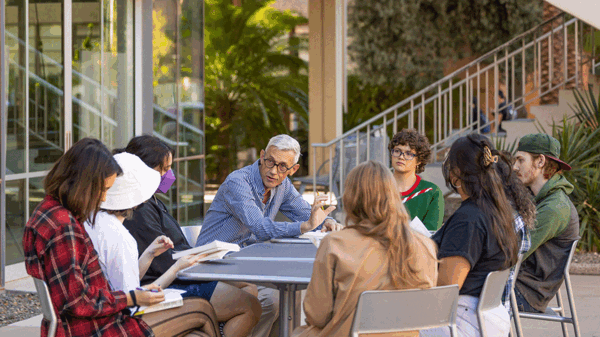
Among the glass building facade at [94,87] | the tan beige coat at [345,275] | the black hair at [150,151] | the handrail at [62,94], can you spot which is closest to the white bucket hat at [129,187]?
the black hair at [150,151]

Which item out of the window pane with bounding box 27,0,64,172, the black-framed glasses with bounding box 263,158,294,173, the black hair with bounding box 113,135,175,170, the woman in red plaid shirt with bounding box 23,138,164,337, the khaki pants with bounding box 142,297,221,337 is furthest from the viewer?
the window pane with bounding box 27,0,64,172

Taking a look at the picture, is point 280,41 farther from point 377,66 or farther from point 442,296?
point 442,296

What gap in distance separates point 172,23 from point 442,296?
6.36 metres

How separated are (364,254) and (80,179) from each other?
98cm

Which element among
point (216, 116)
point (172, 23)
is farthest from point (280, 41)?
point (172, 23)

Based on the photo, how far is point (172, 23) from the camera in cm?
813

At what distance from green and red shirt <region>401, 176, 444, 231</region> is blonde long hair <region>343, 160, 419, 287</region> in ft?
5.85

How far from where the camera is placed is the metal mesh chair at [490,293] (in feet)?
8.86

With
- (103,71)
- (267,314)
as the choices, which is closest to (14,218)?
(103,71)

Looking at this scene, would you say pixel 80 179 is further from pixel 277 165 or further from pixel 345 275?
pixel 277 165

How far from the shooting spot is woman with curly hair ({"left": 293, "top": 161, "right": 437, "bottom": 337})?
2293 millimetres

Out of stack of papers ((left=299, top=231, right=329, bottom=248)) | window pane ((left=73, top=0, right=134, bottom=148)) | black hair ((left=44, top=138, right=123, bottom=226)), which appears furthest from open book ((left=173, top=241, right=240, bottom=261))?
Answer: window pane ((left=73, top=0, right=134, bottom=148))

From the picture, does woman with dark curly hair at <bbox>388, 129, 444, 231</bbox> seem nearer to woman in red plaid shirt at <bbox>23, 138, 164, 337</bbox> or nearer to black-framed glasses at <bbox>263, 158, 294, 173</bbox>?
black-framed glasses at <bbox>263, 158, 294, 173</bbox>

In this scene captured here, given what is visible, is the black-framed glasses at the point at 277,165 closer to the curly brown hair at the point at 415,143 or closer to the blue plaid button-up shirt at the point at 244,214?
the blue plaid button-up shirt at the point at 244,214
